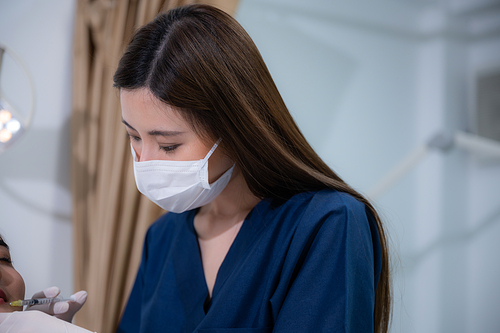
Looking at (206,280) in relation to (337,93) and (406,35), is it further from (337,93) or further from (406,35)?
(406,35)

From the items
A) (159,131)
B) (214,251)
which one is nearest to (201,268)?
(214,251)

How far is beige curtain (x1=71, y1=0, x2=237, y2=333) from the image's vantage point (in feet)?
3.13

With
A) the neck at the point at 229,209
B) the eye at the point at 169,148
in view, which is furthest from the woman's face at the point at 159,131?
the neck at the point at 229,209

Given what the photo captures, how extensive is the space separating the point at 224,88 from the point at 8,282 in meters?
0.40

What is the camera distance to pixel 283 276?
1.94 ft

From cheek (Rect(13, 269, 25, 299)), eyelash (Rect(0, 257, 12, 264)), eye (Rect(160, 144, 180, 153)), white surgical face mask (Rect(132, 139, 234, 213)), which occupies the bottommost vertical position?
cheek (Rect(13, 269, 25, 299))

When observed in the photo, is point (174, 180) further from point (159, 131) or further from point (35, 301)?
point (35, 301)

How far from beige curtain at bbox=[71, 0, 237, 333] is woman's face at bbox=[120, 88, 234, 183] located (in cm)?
39

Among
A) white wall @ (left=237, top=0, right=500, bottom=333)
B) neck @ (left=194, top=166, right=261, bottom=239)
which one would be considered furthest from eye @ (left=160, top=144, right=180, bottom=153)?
white wall @ (left=237, top=0, right=500, bottom=333)

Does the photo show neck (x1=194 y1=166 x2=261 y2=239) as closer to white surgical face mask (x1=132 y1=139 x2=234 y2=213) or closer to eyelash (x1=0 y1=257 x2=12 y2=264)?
white surgical face mask (x1=132 y1=139 x2=234 y2=213)

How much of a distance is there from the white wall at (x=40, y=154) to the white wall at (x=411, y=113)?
2.41 ft

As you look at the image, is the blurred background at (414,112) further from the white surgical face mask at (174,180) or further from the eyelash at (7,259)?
the eyelash at (7,259)

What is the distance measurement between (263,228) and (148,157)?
0.26 meters

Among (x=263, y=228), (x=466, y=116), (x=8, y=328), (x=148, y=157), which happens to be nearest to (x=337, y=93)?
(x=466, y=116)
